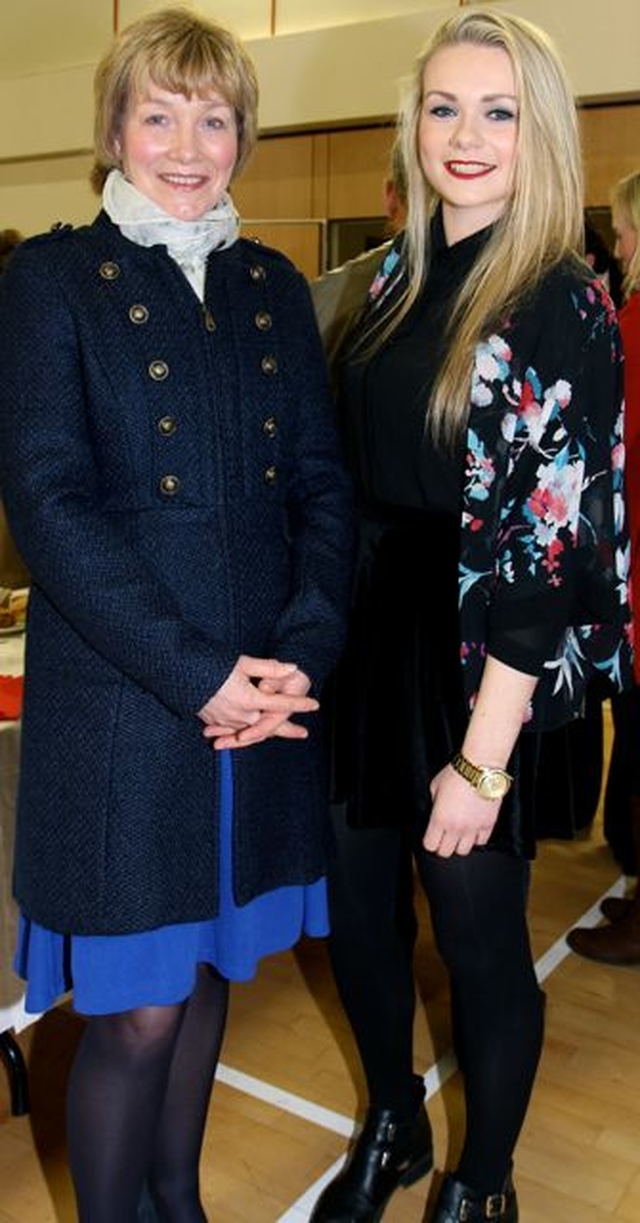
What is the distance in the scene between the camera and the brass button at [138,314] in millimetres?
1294

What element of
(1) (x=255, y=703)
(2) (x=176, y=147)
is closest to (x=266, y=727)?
(1) (x=255, y=703)

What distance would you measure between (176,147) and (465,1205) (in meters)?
1.41

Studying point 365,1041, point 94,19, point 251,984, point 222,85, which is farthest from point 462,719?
point 94,19

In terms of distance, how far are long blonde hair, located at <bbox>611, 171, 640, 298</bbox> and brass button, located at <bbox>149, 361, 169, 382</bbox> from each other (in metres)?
1.40

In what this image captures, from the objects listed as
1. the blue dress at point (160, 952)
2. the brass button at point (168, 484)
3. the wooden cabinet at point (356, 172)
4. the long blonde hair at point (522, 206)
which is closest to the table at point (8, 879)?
the blue dress at point (160, 952)

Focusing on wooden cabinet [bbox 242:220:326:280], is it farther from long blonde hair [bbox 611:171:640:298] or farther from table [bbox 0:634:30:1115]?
table [bbox 0:634:30:1115]

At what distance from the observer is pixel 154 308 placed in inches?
51.7

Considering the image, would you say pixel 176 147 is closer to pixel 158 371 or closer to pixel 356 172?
pixel 158 371

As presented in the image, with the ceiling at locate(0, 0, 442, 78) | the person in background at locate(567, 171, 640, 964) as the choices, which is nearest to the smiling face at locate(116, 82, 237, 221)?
the person in background at locate(567, 171, 640, 964)

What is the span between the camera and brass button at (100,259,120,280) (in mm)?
1297

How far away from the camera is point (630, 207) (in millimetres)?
2471

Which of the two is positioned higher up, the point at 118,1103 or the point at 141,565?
the point at 141,565

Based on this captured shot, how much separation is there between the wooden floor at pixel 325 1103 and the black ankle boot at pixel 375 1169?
5 cm

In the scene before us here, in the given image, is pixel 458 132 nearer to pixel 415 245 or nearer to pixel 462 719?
pixel 415 245
